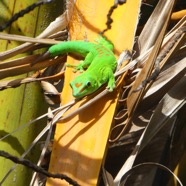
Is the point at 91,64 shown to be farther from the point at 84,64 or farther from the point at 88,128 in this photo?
the point at 88,128

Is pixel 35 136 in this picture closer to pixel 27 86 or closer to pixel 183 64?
pixel 27 86

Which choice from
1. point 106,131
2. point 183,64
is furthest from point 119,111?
point 183,64

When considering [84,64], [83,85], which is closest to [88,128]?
[83,85]

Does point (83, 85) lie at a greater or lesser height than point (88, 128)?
greater

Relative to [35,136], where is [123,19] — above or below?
above

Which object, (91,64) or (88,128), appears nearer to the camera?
(88,128)

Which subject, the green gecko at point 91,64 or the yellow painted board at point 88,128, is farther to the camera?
the green gecko at point 91,64
